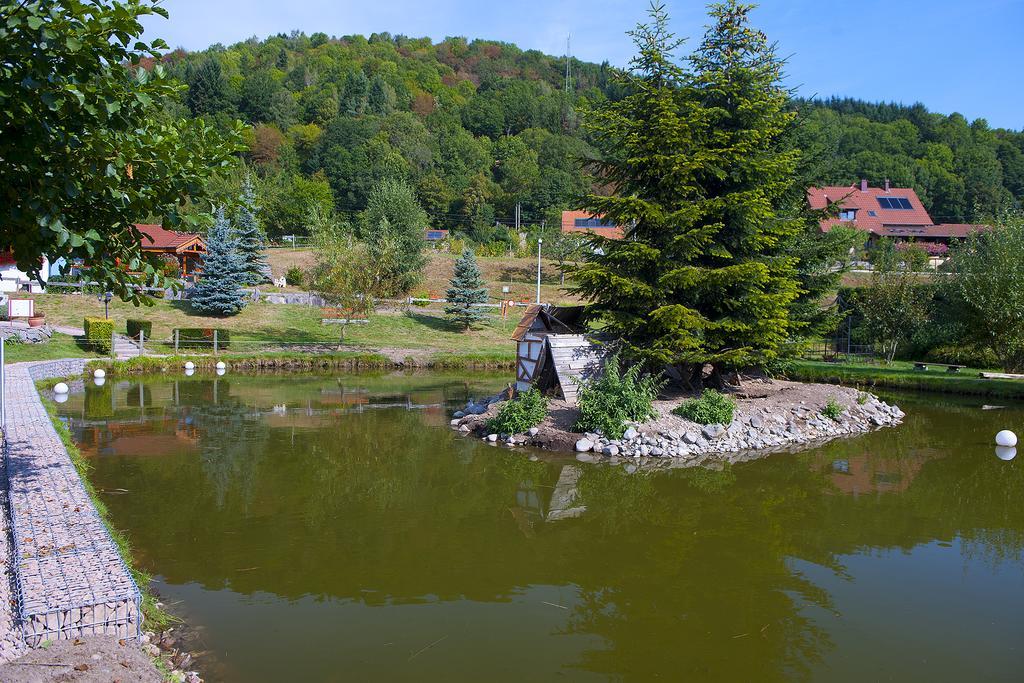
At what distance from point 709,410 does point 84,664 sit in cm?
1248

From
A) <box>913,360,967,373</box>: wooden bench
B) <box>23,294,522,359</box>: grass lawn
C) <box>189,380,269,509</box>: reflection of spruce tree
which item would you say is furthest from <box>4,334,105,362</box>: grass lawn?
<box>913,360,967,373</box>: wooden bench

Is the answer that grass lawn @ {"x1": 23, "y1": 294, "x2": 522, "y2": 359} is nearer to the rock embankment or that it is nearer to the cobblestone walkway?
the rock embankment

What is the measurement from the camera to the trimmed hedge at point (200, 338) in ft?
92.9

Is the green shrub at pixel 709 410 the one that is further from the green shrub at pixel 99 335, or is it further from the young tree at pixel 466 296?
the green shrub at pixel 99 335

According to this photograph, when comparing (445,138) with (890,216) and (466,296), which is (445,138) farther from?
(466,296)

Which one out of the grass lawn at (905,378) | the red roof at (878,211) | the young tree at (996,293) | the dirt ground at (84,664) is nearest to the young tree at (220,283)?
the grass lawn at (905,378)

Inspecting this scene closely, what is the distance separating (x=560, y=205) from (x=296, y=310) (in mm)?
47276

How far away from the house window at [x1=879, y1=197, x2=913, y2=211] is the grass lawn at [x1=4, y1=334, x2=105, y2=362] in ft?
187

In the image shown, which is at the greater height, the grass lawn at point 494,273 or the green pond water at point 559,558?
the grass lawn at point 494,273

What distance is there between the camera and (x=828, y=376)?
2519cm

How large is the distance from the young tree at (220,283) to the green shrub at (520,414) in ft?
71.9

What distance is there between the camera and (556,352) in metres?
16.3

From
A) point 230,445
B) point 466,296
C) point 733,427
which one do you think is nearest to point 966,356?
point 733,427

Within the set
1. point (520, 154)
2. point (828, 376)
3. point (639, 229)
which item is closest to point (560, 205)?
point (520, 154)
